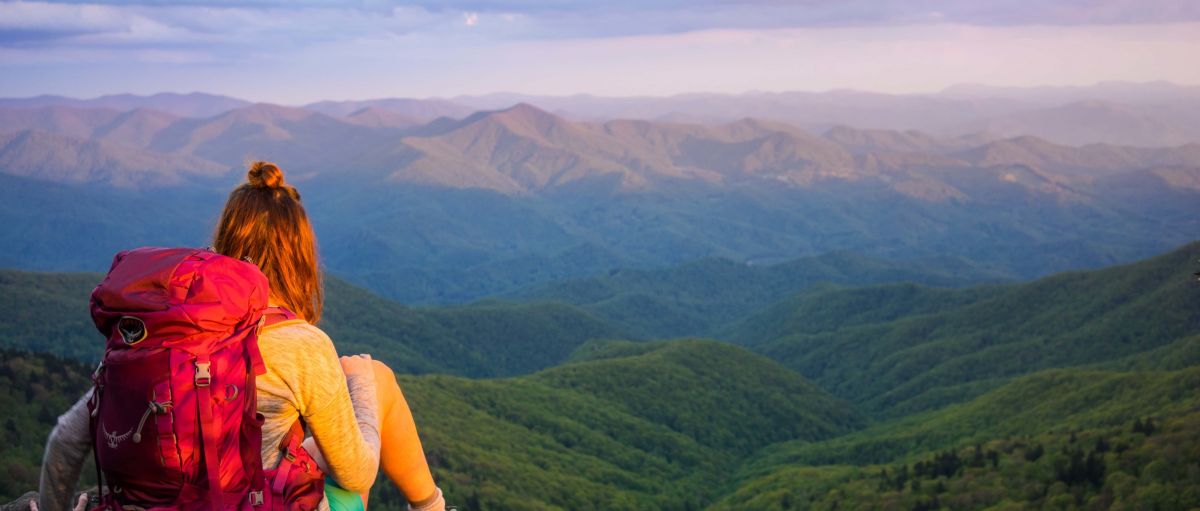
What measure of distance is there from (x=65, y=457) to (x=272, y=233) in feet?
7.16

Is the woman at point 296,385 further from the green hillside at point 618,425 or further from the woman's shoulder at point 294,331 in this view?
the green hillside at point 618,425

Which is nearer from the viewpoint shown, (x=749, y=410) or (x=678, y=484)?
(x=678, y=484)

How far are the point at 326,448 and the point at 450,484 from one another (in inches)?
2673

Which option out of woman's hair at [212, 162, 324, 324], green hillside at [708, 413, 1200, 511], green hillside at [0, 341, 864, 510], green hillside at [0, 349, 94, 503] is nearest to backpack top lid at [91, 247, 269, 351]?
woman's hair at [212, 162, 324, 324]

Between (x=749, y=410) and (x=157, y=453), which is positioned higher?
(x=157, y=453)

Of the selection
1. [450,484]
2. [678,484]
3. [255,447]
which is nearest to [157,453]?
[255,447]

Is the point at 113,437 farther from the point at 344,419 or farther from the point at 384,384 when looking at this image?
the point at 384,384

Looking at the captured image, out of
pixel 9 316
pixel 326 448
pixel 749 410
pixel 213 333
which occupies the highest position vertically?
pixel 213 333

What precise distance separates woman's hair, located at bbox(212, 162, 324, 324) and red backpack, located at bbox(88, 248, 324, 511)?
778 millimetres

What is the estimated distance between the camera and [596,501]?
79750 mm

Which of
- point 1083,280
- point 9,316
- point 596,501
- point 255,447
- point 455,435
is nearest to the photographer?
point 255,447

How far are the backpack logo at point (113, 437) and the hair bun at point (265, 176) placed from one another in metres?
2.01

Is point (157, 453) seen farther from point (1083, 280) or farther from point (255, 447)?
point (1083, 280)

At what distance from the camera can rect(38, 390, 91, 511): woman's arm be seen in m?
5.72
